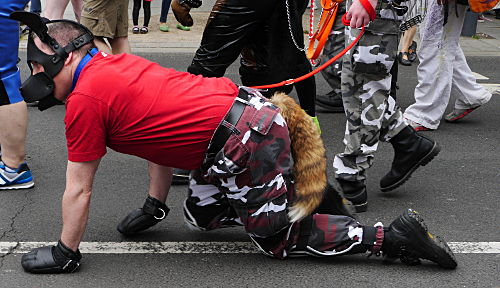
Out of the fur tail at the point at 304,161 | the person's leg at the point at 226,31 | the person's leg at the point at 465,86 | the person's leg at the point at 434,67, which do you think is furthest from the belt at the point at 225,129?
the person's leg at the point at 465,86

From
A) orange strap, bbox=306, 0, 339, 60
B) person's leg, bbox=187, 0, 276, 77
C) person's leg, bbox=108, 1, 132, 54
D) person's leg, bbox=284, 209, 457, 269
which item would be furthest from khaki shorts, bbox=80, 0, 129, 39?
person's leg, bbox=284, 209, 457, 269

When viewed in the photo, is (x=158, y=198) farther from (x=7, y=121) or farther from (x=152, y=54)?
(x=152, y=54)

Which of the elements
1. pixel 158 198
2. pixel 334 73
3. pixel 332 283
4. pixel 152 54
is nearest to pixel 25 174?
pixel 158 198

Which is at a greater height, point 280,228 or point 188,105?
point 188,105

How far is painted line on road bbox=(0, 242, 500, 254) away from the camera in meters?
3.75

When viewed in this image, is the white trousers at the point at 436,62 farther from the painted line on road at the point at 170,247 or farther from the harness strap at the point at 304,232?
the harness strap at the point at 304,232

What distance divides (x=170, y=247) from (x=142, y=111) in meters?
0.87

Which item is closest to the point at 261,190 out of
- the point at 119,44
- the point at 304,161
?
the point at 304,161

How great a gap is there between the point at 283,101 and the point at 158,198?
847 mm

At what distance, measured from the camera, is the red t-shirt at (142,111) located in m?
3.16

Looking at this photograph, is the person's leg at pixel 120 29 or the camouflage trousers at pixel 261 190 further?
the person's leg at pixel 120 29

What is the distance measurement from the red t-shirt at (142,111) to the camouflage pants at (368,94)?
0.95 meters

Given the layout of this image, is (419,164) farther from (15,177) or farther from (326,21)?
(15,177)

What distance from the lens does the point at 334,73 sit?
20.6 feet
